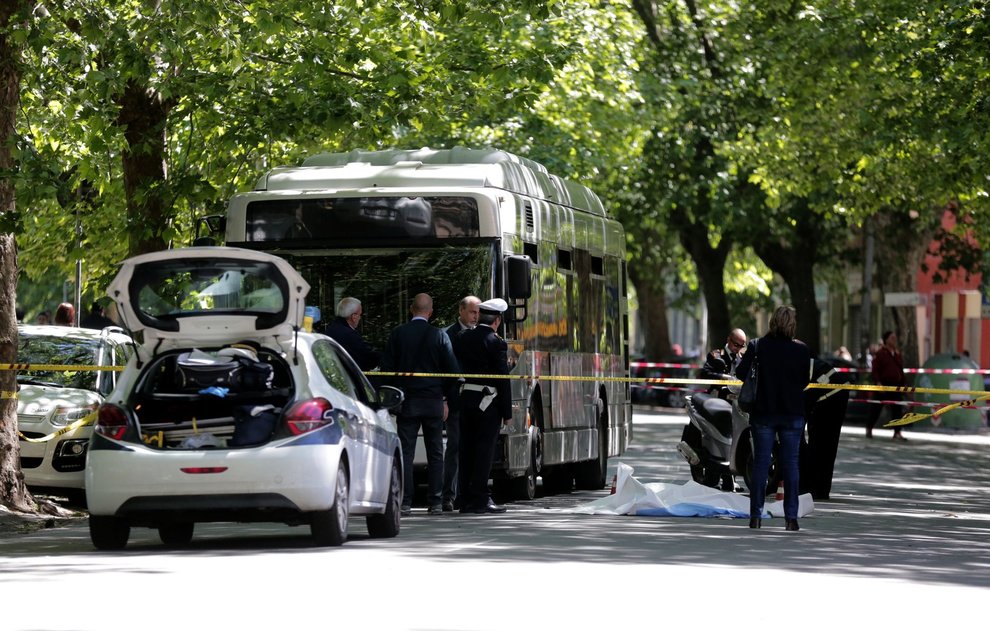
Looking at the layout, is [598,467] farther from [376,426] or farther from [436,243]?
[376,426]

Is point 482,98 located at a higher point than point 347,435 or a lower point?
higher

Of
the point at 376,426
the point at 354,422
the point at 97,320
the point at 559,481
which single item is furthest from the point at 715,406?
the point at 354,422

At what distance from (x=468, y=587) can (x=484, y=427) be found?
22.1ft

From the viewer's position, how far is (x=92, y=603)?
10391 millimetres

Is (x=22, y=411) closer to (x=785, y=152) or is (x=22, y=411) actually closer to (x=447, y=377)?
(x=447, y=377)

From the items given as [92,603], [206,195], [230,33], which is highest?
[230,33]

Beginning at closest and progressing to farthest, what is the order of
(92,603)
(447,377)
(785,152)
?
(92,603) → (447,377) → (785,152)

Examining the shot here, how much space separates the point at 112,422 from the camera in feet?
44.0

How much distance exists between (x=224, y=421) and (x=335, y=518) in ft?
3.07

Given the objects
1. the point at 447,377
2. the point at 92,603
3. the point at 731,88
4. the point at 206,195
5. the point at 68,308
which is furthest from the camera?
the point at 731,88

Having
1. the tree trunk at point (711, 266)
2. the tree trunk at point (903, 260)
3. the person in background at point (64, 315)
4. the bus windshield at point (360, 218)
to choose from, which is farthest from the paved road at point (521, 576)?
the tree trunk at point (711, 266)

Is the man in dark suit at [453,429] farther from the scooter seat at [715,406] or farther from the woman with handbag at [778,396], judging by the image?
the scooter seat at [715,406]

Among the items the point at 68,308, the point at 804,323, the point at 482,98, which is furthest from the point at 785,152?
the point at 68,308

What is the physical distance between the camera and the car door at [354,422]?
550 inches
